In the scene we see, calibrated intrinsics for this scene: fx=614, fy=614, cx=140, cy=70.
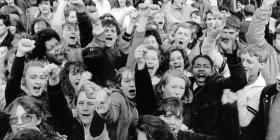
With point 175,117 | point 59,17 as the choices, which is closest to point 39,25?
point 59,17

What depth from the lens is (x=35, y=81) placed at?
445 centimetres

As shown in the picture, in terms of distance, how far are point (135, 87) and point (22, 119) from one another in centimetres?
80

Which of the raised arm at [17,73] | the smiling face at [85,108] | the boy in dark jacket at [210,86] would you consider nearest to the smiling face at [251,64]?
the boy in dark jacket at [210,86]

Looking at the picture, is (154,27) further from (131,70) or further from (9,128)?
(9,128)

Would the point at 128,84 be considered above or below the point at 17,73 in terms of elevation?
below

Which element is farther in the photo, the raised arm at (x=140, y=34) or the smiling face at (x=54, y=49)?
the smiling face at (x=54, y=49)

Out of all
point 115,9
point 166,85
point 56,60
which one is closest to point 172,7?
point 115,9

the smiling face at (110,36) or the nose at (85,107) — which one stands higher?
the smiling face at (110,36)

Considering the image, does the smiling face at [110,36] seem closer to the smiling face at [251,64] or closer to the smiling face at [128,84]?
the smiling face at [128,84]

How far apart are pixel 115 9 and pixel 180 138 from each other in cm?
398

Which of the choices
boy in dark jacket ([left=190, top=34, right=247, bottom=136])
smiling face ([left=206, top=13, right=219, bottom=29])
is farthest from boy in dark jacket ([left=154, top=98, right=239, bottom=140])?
smiling face ([left=206, top=13, right=219, bottom=29])

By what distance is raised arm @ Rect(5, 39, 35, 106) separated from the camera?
13.8 feet

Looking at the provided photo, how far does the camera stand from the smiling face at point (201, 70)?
4983 mm

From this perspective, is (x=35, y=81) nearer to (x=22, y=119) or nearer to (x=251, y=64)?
(x=22, y=119)
